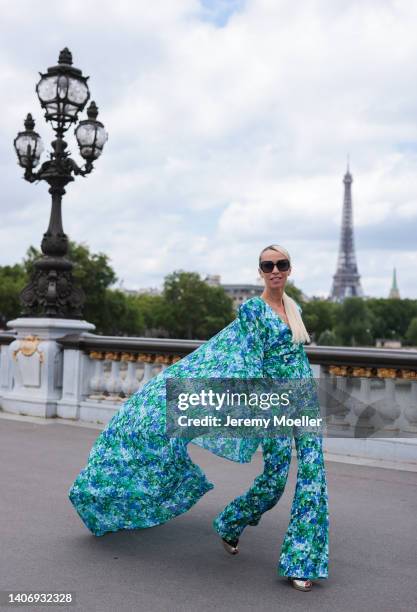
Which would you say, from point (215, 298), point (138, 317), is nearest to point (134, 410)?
point (138, 317)

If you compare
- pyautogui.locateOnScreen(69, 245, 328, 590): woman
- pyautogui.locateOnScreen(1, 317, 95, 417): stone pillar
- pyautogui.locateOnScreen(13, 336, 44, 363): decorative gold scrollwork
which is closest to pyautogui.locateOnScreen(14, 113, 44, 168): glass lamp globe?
pyautogui.locateOnScreen(1, 317, 95, 417): stone pillar

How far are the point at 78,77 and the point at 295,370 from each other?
8331 millimetres

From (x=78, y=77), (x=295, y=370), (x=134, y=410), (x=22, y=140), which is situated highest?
(x=78, y=77)

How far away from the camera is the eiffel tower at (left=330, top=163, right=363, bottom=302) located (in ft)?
528

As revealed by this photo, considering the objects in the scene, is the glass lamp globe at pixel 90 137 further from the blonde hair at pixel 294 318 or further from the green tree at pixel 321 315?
the green tree at pixel 321 315

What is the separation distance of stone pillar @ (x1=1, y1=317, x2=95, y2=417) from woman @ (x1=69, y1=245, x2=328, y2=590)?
6441mm

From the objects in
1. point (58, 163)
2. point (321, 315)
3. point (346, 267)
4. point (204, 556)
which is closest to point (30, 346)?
point (58, 163)

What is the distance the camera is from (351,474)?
7195 millimetres

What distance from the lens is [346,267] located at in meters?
162

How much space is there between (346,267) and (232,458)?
6343 inches

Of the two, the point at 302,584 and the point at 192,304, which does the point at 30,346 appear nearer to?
the point at 302,584

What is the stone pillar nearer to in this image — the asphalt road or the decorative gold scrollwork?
the decorative gold scrollwork

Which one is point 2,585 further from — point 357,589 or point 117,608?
point 357,589

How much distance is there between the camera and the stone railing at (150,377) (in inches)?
306
